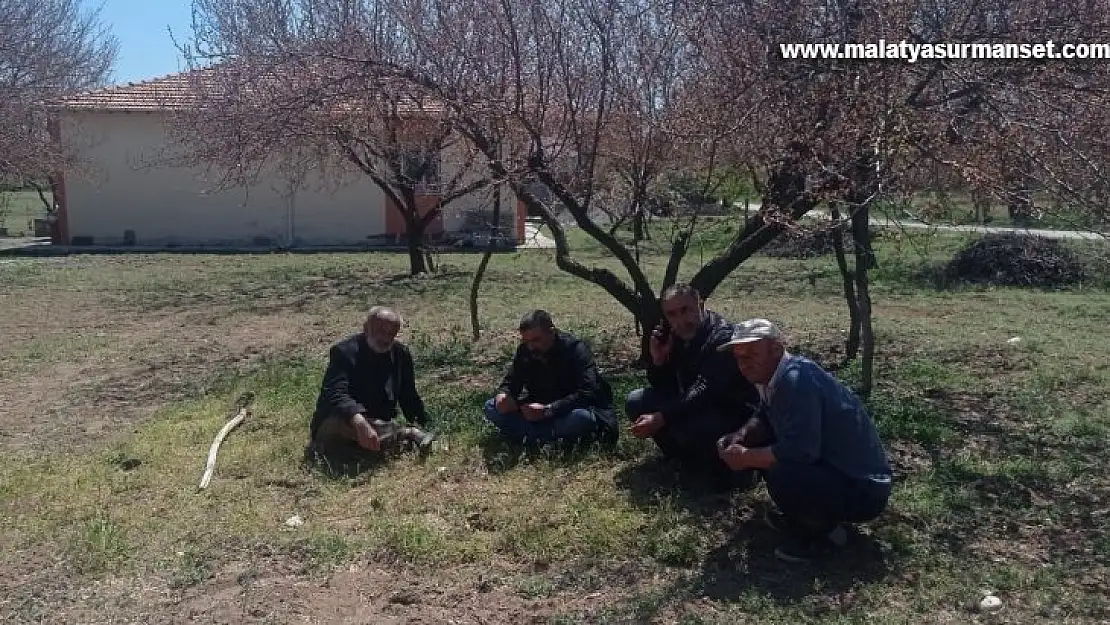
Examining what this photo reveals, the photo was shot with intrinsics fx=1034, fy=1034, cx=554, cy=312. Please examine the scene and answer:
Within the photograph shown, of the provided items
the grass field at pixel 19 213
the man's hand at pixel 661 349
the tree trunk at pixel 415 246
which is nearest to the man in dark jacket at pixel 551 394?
the man's hand at pixel 661 349

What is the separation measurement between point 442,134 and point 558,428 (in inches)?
186

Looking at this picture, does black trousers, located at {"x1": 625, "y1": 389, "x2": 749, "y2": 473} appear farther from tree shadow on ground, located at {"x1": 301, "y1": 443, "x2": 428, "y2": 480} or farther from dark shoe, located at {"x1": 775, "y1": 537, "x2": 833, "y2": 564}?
tree shadow on ground, located at {"x1": 301, "y1": 443, "x2": 428, "y2": 480}

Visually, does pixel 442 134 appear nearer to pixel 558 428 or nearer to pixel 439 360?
pixel 439 360

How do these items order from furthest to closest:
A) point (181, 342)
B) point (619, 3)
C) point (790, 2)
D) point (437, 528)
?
1. point (181, 342)
2. point (619, 3)
3. point (790, 2)
4. point (437, 528)

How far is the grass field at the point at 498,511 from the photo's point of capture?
4.07 m

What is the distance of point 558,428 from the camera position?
222 inches

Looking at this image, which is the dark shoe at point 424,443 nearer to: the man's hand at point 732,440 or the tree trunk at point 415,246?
the man's hand at point 732,440

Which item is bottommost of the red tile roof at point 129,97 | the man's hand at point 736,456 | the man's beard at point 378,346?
the man's hand at point 736,456

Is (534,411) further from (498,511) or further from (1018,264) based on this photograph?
(1018,264)

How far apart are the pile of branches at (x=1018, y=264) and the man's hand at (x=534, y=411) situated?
9948 mm

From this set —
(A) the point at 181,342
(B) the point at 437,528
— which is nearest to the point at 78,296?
(A) the point at 181,342

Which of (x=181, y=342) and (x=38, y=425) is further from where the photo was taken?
(x=181, y=342)

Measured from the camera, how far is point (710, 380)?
4.93 meters

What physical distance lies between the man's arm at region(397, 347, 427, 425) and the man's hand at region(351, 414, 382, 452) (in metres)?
0.49
